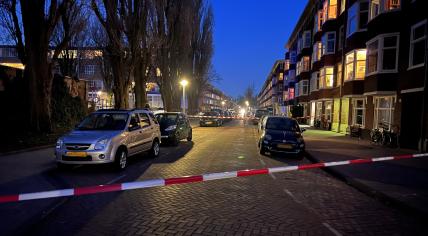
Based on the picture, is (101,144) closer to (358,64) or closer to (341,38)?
(358,64)

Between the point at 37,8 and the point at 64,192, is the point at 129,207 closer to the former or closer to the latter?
the point at 64,192

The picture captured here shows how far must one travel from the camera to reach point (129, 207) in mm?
5754

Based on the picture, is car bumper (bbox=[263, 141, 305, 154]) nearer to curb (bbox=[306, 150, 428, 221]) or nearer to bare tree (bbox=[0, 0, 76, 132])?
curb (bbox=[306, 150, 428, 221])

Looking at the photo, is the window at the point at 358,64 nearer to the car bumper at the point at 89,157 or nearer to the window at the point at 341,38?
the window at the point at 341,38

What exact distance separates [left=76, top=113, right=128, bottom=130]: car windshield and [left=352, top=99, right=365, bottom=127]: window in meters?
17.7

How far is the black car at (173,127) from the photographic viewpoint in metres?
15.0

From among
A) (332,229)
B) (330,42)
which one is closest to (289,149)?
(332,229)

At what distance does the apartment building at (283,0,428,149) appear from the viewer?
15.2 meters

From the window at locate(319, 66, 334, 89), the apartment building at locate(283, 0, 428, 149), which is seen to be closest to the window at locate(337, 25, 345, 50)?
the apartment building at locate(283, 0, 428, 149)

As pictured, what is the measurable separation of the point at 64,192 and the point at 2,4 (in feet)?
53.7

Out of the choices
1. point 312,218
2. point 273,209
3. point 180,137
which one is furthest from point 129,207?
point 180,137

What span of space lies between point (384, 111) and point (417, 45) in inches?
181

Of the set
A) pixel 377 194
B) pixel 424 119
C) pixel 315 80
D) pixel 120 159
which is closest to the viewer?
pixel 377 194

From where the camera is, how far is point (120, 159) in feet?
29.1
